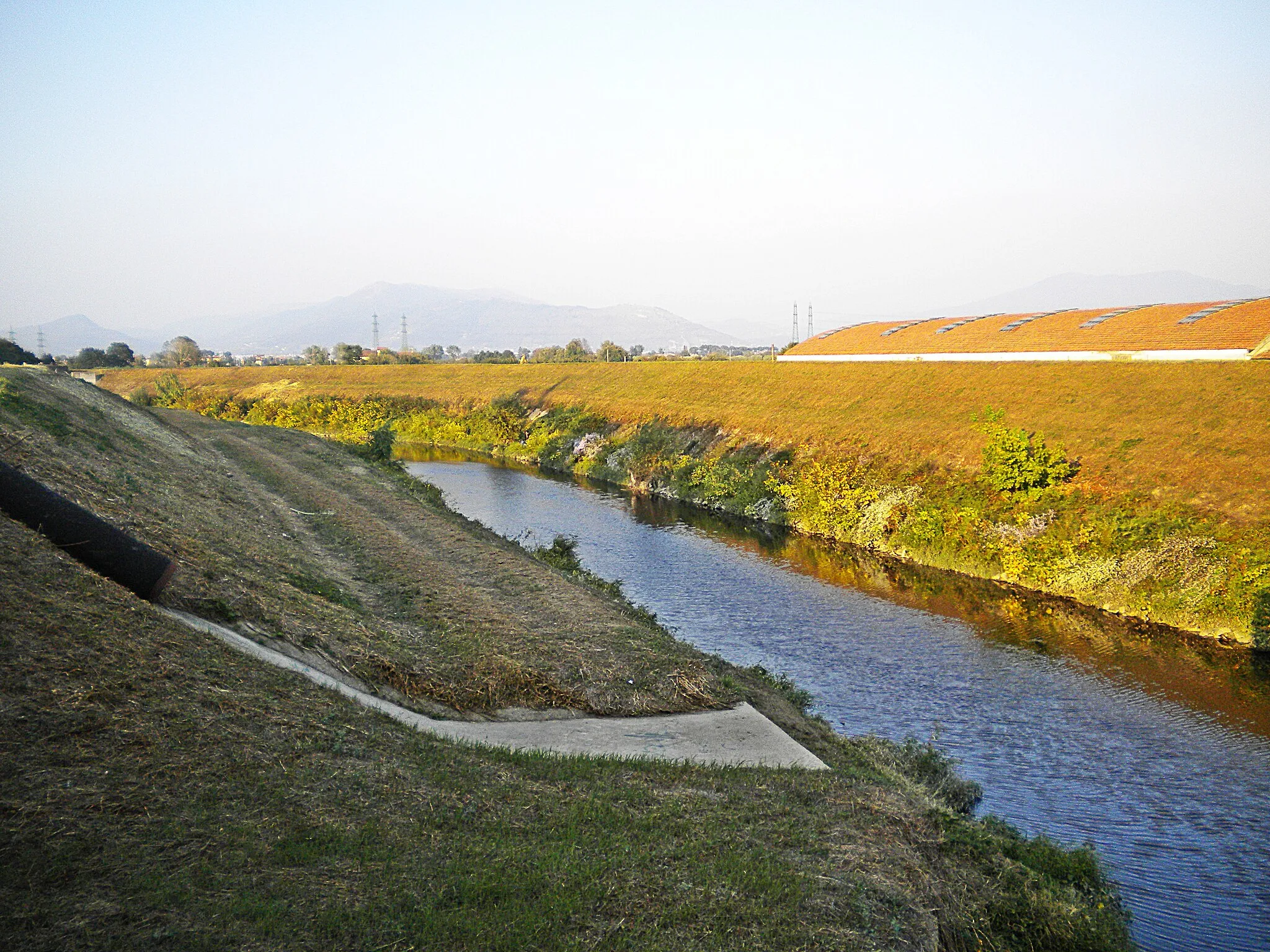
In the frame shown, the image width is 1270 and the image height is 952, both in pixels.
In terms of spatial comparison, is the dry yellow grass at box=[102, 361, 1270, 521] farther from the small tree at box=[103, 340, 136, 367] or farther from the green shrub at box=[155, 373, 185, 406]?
the small tree at box=[103, 340, 136, 367]

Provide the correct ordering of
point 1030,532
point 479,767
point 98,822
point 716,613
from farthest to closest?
point 1030,532 → point 716,613 → point 479,767 → point 98,822

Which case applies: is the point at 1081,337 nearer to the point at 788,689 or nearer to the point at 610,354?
the point at 788,689

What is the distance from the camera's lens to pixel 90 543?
10.7 metres

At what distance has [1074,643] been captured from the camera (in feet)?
70.9

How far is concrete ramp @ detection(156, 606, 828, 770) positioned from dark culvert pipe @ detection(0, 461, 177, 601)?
547 mm

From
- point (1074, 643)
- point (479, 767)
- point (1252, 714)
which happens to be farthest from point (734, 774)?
point (1074, 643)

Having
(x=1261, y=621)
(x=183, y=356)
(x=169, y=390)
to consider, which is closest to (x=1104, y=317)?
(x=1261, y=621)

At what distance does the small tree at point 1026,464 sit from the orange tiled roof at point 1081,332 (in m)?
14.2

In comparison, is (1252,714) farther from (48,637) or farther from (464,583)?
(48,637)

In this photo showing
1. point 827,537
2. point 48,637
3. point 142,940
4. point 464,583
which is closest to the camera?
point 142,940

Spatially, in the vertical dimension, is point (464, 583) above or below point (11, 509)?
below

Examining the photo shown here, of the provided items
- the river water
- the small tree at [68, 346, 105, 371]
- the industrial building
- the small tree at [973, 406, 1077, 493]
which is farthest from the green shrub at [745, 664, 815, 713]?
the small tree at [68, 346, 105, 371]

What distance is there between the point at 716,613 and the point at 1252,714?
40.2 feet

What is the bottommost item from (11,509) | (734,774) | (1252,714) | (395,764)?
(1252,714)
